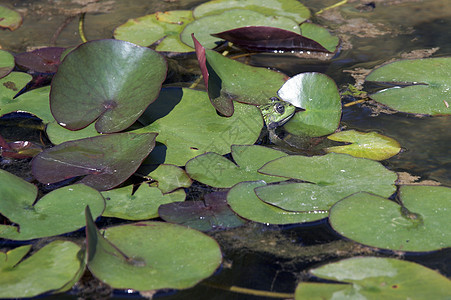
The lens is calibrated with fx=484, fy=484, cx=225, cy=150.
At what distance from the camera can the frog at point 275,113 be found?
201cm

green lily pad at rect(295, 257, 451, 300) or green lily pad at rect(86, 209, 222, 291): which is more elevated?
green lily pad at rect(295, 257, 451, 300)

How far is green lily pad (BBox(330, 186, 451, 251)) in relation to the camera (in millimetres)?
1419

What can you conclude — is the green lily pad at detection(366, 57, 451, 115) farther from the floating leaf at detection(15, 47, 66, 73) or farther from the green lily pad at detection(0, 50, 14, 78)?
the green lily pad at detection(0, 50, 14, 78)

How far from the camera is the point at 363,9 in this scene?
2969 millimetres

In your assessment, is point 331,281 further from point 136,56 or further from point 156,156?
point 136,56

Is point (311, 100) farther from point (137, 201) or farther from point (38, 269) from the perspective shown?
point (38, 269)

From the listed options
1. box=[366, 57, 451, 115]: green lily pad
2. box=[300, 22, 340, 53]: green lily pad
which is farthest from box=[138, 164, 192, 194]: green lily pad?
box=[300, 22, 340, 53]: green lily pad

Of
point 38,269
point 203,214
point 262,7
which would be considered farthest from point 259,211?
point 262,7

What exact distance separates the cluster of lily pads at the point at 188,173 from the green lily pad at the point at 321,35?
23mm

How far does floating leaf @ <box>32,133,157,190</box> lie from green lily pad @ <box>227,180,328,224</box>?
0.37m

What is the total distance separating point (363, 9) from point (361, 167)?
1.61 meters

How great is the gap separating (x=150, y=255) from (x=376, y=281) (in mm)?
630

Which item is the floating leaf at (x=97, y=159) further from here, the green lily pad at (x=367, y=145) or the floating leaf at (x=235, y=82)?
the green lily pad at (x=367, y=145)

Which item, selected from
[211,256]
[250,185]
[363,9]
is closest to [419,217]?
[250,185]
